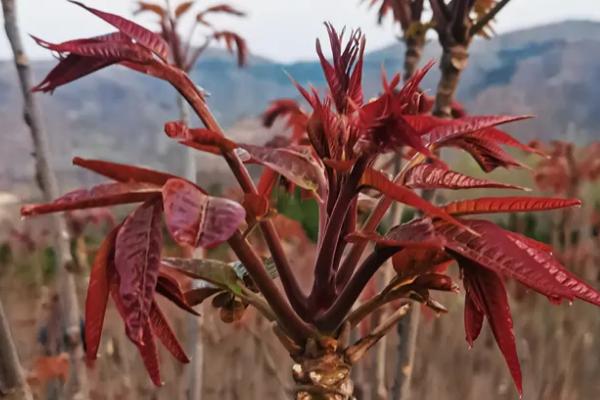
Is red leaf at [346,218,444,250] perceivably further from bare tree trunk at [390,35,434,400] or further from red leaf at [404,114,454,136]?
bare tree trunk at [390,35,434,400]

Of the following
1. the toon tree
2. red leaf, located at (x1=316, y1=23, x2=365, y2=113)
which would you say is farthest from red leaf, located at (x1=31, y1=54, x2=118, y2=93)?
red leaf, located at (x1=316, y1=23, x2=365, y2=113)

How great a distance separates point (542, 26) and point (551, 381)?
2.35 m

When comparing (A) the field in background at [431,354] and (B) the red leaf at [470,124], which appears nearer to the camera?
(B) the red leaf at [470,124]

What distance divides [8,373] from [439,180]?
25 centimetres

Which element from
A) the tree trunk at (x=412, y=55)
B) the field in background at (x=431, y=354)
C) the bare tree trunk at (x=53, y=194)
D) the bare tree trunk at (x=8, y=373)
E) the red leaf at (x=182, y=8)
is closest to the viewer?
the bare tree trunk at (x=8, y=373)

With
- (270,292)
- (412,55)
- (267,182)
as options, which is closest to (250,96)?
(412,55)

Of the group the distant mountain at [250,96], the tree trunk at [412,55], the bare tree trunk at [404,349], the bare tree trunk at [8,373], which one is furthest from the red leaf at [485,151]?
the distant mountain at [250,96]

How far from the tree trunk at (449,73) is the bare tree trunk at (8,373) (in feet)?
1.47

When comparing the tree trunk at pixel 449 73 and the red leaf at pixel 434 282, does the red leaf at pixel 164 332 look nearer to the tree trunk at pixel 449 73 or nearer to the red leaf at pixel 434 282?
the red leaf at pixel 434 282

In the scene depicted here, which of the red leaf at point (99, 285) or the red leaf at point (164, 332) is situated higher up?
the red leaf at point (99, 285)

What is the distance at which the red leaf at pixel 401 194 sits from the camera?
0.30 metres

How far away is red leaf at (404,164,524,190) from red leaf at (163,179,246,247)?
0.11 meters

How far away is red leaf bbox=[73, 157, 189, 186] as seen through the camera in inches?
12.7

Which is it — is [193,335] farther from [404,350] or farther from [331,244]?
[331,244]
